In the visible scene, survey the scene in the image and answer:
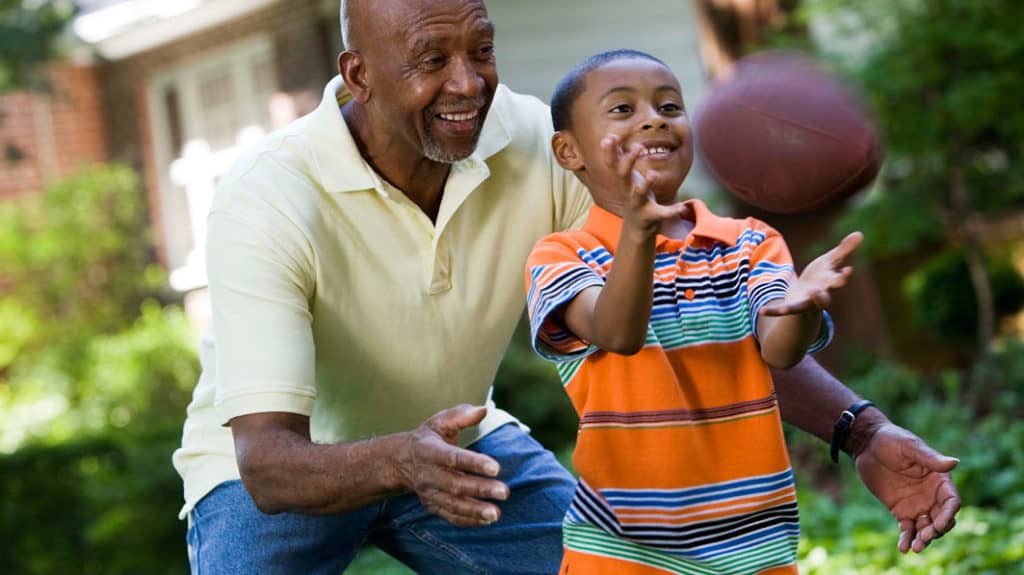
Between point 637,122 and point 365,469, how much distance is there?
33.4 inches

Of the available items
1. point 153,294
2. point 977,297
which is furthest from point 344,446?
point 153,294

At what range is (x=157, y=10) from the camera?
13742mm

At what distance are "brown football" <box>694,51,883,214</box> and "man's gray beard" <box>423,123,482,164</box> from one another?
0.52 m

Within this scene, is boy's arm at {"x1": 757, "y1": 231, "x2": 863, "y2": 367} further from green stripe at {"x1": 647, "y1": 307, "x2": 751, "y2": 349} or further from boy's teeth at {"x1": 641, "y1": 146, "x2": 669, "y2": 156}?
boy's teeth at {"x1": 641, "y1": 146, "x2": 669, "y2": 156}

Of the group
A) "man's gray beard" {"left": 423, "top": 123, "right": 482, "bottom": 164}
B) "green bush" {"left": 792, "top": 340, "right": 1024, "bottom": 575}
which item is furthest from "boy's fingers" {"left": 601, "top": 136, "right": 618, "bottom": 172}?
"green bush" {"left": 792, "top": 340, "right": 1024, "bottom": 575}

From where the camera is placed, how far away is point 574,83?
9.43 ft

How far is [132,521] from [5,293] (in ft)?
23.0

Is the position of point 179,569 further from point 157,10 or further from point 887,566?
point 157,10

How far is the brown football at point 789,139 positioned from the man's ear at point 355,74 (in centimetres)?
84

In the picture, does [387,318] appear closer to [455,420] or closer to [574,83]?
[574,83]

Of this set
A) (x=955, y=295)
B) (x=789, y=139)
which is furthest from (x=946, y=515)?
(x=955, y=295)

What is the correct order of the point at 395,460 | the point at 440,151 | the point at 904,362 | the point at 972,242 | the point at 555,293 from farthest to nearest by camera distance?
the point at 904,362 < the point at 972,242 < the point at 440,151 < the point at 555,293 < the point at 395,460

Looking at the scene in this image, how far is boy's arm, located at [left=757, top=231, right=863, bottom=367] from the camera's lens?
7.54 ft

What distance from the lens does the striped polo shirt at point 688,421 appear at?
8.93ft
